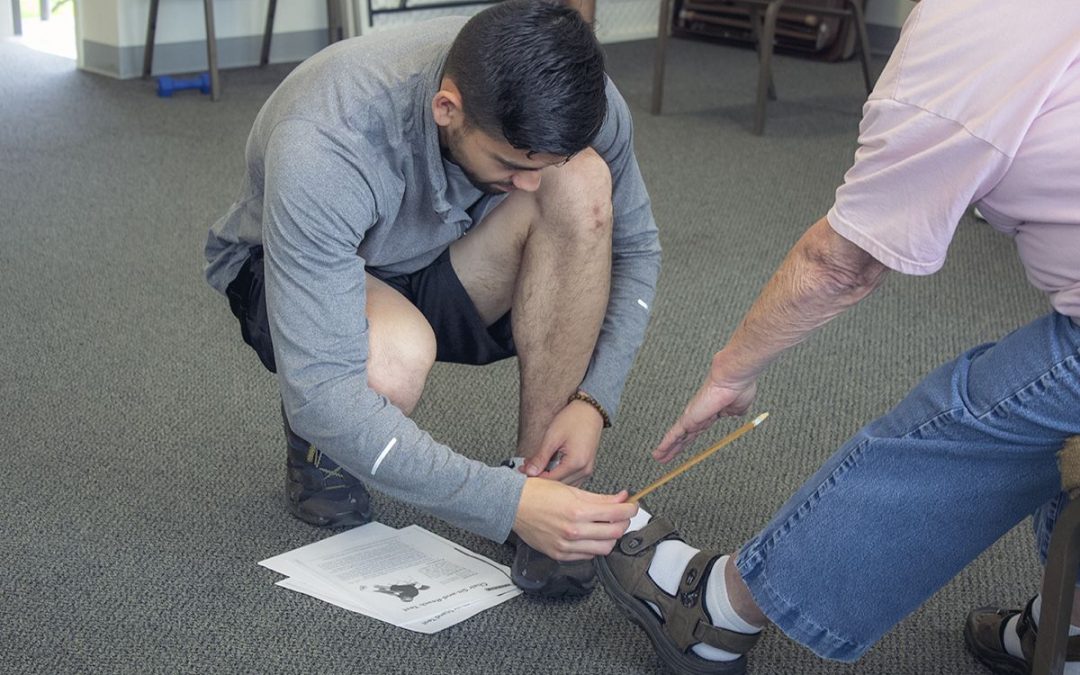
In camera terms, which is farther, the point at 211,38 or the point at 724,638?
the point at 211,38

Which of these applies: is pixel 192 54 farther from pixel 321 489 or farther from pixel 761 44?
pixel 321 489

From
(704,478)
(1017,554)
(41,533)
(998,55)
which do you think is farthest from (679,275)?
(998,55)

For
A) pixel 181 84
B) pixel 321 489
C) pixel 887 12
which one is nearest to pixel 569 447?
pixel 321 489

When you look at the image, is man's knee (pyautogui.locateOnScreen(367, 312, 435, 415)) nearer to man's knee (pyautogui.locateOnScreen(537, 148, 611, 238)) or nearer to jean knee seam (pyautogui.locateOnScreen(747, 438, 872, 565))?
man's knee (pyautogui.locateOnScreen(537, 148, 611, 238))

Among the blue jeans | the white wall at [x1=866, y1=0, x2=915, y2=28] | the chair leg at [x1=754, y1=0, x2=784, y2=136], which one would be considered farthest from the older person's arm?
the white wall at [x1=866, y1=0, x2=915, y2=28]

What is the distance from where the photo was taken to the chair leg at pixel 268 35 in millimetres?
4438

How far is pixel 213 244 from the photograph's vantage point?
5.36 ft

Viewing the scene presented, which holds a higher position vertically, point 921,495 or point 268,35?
point 921,495

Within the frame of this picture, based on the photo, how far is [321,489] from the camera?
5.43 ft

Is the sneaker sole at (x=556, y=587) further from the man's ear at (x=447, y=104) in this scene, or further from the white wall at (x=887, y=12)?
the white wall at (x=887, y=12)

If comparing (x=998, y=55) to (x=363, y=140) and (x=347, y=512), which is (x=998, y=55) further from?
(x=347, y=512)

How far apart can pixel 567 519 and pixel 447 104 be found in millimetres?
472

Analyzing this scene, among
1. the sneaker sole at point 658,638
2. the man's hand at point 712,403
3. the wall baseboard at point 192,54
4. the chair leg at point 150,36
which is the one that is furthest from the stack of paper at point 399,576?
the wall baseboard at point 192,54

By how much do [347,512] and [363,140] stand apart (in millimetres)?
575
